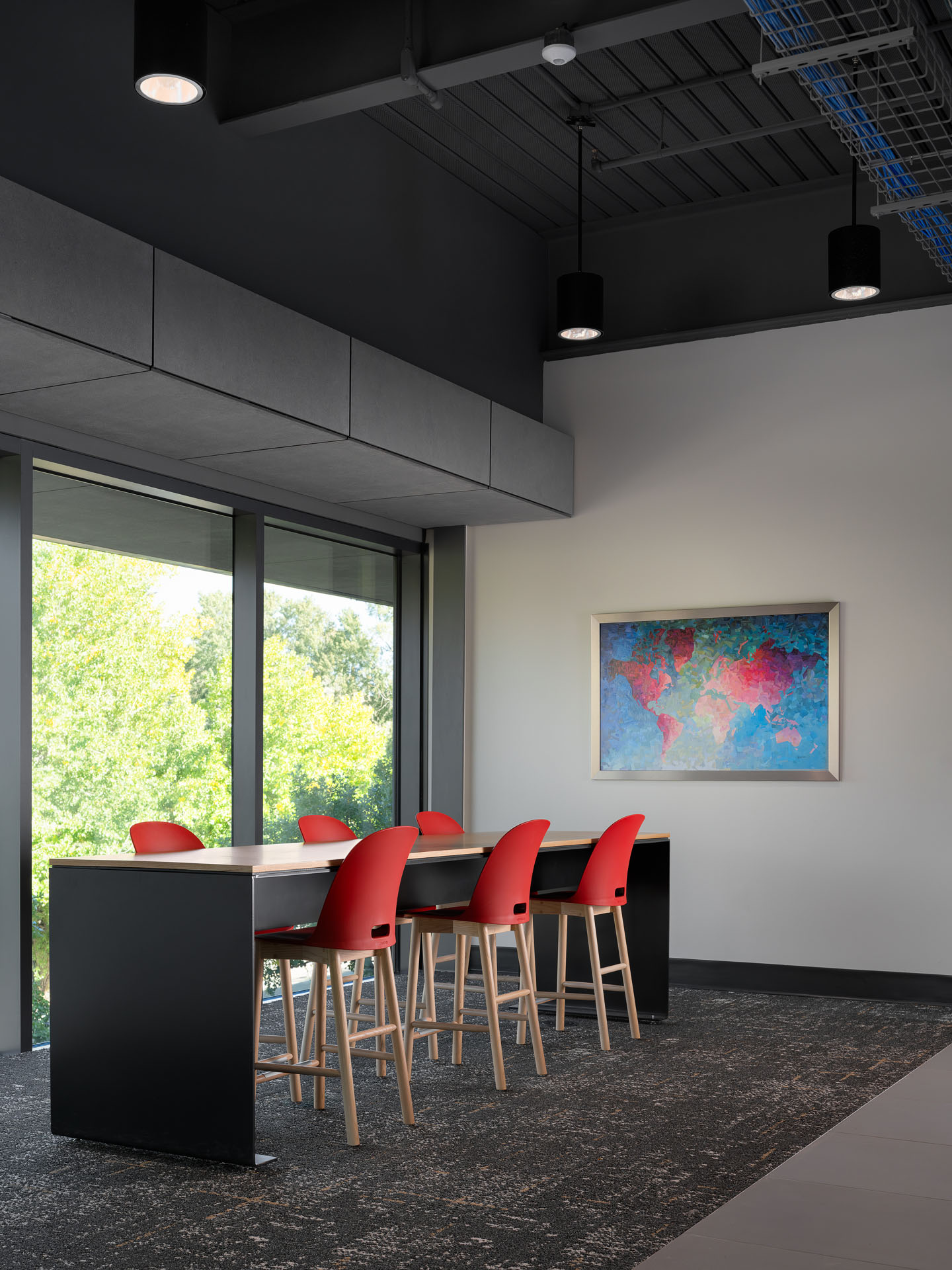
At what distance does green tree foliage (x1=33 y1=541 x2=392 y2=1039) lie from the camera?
210 inches

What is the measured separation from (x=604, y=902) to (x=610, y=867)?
0.15m

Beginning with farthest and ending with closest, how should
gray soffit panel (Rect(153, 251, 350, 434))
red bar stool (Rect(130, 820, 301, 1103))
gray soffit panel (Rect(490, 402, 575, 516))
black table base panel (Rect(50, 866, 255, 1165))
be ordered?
gray soffit panel (Rect(490, 402, 575, 516))
gray soffit panel (Rect(153, 251, 350, 434))
red bar stool (Rect(130, 820, 301, 1103))
black table base panel (Rect(50, 866, 255, 1165))

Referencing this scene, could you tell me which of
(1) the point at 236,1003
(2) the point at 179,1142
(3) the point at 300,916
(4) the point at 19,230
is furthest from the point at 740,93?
(2) the point at 179,1142

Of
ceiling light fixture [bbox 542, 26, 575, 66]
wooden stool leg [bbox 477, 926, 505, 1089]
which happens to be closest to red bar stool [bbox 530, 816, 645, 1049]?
wooden stool leg [bbox 477, 926, 505, 1089]

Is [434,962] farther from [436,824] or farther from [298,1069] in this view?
[298,1069]

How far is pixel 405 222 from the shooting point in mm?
6535

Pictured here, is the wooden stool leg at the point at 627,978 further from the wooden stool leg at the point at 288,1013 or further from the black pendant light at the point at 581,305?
the black pendant light at the point at 581,305

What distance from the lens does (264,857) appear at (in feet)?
13.1

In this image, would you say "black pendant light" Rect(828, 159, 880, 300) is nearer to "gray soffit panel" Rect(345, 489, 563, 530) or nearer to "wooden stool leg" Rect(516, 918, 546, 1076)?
"gray soffit panel" Rect(345, 489, 563, 530)

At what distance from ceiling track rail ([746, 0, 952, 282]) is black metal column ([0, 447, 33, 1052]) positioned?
3.25 metres

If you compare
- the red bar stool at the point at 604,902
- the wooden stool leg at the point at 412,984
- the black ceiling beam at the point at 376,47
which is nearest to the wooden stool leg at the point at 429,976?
the wooden stool leg at the point at 412,984

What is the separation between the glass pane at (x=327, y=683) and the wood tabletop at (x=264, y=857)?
4.89 ft

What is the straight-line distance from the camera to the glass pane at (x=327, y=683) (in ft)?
21.7

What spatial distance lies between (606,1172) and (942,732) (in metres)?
3.57
